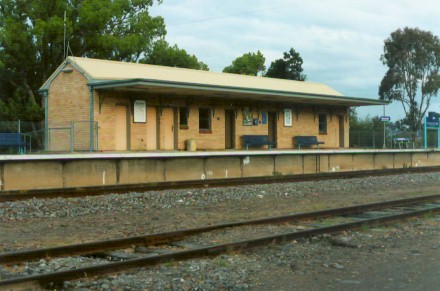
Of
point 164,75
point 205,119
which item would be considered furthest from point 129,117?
point 205,119

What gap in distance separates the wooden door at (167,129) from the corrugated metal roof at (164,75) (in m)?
A: 1.70

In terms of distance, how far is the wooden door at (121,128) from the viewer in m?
28.0

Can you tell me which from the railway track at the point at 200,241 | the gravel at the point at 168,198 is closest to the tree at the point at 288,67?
the gravel at the point at 168,198

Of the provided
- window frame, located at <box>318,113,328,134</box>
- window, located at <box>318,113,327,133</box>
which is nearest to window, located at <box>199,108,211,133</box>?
window frame, located at <box>318,113,328,134</box>

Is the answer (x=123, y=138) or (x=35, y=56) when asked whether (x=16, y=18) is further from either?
(x=123, y=138)

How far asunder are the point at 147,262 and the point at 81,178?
11.9 meters

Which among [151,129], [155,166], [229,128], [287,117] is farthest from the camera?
[287,117]

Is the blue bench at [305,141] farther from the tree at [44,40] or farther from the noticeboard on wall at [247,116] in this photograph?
the tree at [44,40]

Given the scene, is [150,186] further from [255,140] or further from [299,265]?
[255,140]

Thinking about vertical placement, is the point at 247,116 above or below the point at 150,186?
above

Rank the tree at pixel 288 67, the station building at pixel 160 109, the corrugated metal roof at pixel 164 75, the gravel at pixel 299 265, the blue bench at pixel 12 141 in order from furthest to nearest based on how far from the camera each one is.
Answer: the tree at pixel 288 67, the corrugated metal roof at pixel 164 75, the station building at pixel 160 109, the blue bench at pixel 12 141, the gravel at pixel 299 265

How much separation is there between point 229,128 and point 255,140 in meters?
1.63

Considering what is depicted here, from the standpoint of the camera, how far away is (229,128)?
109ft

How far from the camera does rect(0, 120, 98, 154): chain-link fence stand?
89.0 feet
